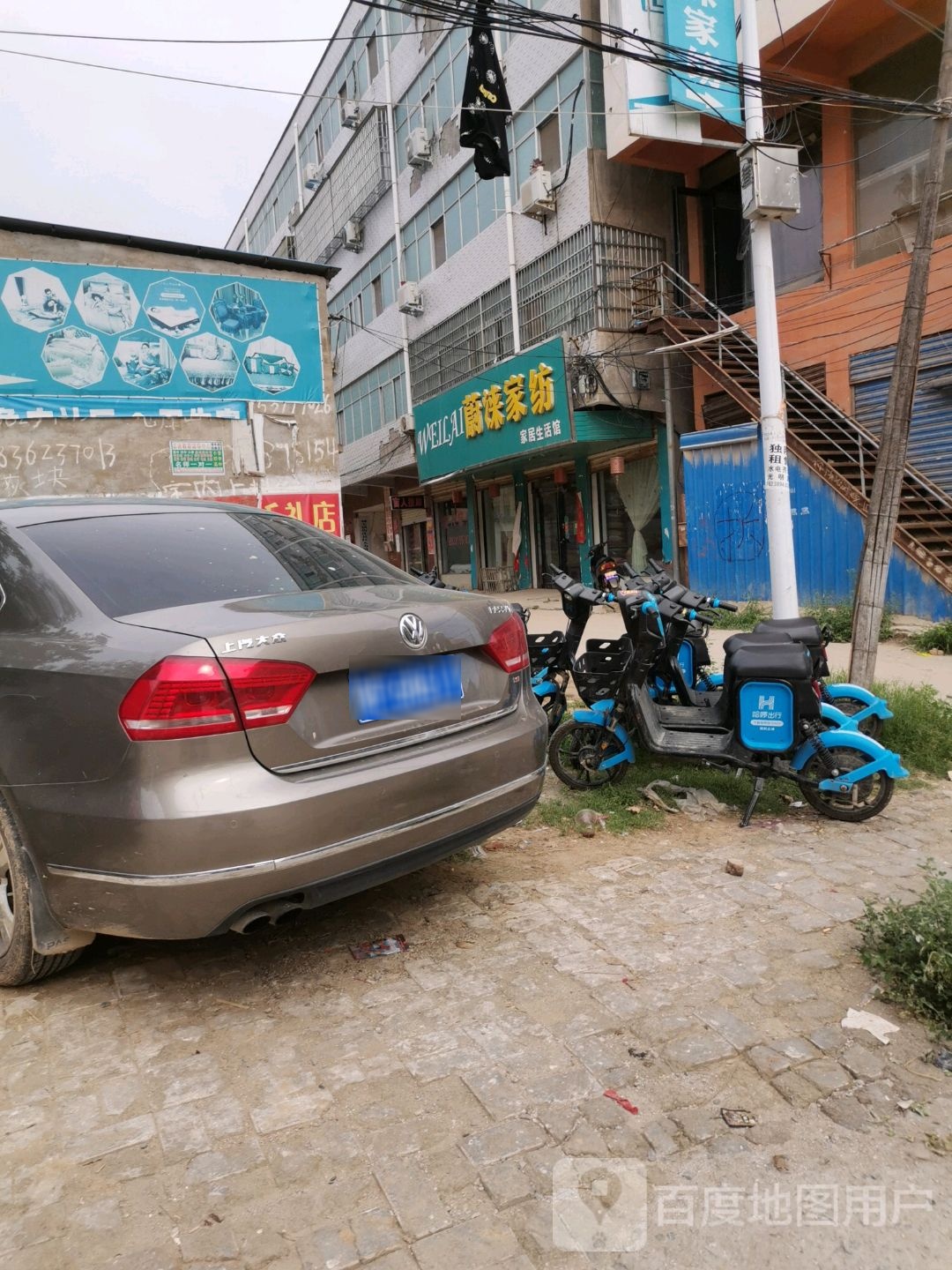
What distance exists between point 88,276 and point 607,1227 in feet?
30.3

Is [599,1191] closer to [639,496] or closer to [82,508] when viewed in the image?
[82,508]

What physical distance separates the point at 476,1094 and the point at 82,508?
239cm

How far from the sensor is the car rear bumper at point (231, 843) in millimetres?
2248

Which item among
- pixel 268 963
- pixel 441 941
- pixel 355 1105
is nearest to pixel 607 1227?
pixel 355 1105

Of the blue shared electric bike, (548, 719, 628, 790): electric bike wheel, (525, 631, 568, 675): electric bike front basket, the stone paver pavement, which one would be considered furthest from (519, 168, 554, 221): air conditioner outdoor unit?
the stone paver pavement

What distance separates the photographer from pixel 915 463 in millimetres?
11062

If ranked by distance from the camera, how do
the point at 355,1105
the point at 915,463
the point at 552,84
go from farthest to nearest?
the point at 552,84, the point at 915,463, the point at 355,1105

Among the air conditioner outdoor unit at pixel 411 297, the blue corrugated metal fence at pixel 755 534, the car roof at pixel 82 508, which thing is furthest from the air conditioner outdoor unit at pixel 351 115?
the car roof at pixel 82 508

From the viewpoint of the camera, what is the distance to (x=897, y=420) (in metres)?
5.15

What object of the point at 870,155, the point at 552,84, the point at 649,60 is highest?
the point at 552,84

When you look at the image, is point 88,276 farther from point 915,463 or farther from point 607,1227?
point 915,463

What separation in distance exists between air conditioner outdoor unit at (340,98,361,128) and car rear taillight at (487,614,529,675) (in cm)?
2576

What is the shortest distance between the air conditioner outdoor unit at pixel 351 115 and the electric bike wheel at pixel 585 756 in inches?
986

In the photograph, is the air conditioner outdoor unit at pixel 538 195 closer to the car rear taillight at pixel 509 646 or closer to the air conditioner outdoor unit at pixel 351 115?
the air conditioner outdoor unit at pixel 351 115
